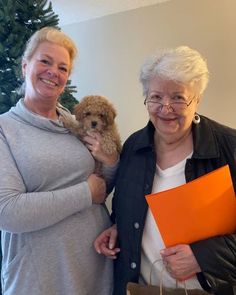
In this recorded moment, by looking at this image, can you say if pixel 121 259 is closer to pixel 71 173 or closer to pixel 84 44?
pixel 71 173

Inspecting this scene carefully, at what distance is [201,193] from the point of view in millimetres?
917

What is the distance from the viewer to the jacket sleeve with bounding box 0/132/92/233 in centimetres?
102

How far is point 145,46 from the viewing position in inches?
101

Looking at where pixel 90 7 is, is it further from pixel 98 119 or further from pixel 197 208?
pixel 197 208

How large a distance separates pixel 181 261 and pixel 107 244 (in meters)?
0.31

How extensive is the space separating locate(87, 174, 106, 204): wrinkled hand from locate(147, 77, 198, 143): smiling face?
288mm

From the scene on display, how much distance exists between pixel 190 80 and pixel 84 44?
197 cm

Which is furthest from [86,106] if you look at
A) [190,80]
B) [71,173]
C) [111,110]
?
[190,80]

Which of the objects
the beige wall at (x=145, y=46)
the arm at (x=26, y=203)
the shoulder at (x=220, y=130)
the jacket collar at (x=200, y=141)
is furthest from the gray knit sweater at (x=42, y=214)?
the beige wall at (x=145, y=46)

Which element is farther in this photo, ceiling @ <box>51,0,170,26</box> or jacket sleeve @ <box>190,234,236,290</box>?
ceiling @ <box>51,0,170,26</box>

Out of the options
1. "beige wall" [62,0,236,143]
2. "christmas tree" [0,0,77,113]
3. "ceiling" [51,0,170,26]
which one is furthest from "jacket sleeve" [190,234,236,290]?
"ceiling" [51,0,170,26]

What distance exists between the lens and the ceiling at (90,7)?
2443mm

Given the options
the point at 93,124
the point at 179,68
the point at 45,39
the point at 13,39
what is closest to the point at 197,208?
the point at 179,68

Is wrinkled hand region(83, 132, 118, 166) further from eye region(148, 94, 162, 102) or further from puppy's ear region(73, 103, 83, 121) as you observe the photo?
eye region(148, 94, 162, 102)
